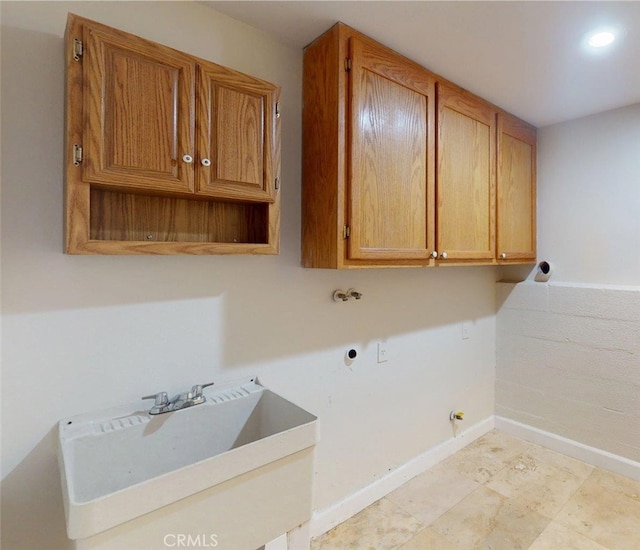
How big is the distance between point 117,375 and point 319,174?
3.50 ft

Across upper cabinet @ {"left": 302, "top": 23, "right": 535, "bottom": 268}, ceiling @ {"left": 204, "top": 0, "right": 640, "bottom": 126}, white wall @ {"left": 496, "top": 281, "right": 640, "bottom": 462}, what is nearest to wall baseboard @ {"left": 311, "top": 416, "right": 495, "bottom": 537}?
white wall @ {"left": 496, "top": 281, "right": 640, "bottom": 462}

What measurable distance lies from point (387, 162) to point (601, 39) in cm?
103

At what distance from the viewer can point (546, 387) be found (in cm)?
249

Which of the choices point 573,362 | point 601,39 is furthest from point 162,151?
point 573,362

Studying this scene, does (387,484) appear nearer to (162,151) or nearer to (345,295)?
(345,295)

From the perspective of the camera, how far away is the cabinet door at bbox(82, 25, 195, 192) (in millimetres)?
970

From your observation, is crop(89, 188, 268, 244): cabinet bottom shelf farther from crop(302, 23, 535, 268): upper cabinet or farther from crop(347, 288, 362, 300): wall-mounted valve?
crop(347, 288, 362, 300): wall-mounted valve

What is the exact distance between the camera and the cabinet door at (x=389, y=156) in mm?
1390

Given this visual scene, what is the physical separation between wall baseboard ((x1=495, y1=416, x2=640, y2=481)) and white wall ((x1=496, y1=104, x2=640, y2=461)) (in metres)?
0.04

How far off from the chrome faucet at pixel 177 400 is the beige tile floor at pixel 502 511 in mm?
993

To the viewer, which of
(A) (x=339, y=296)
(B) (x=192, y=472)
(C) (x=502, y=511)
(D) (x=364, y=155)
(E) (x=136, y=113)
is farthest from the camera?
(C) (x=502, y=511)

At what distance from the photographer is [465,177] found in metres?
1.87

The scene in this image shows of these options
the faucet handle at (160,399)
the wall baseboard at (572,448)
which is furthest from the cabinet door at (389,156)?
the wall baseboard at (572,448)

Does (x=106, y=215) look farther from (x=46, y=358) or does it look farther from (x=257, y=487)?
(x=257, y=487)
